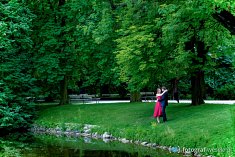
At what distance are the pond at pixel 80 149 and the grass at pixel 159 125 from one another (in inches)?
37.1

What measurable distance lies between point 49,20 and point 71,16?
2.03m

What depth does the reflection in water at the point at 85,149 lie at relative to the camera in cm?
1816

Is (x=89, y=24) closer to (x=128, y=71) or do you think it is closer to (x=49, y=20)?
(x=49, y=20)

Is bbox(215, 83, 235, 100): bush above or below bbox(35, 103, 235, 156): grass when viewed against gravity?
above

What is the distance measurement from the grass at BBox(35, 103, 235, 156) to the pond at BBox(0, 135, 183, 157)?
942 millimetres

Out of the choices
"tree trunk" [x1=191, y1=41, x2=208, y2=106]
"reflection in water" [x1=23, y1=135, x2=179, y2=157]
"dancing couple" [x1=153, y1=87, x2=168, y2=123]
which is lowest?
"reflection in water" [x1=23, y1=135, x2=179, y2=157]

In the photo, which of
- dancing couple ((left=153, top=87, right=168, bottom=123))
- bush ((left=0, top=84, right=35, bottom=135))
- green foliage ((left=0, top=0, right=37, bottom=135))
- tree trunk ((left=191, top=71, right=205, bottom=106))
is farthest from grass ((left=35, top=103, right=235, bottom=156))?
green foliage ((left=0, top=0, right=37, bottom=135))

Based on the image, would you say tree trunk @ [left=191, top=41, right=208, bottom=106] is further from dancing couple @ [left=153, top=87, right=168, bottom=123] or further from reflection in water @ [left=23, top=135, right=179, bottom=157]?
reflection in water @ [left=23, top=135, right=179, bottom=157]

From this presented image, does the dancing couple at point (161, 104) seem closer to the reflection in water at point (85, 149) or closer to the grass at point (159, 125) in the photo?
the grass at point (159, 125)

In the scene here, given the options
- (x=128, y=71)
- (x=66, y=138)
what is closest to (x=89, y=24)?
(x=128, y=71)

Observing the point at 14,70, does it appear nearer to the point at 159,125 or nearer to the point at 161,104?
the point at 161,104

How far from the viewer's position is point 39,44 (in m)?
33.8

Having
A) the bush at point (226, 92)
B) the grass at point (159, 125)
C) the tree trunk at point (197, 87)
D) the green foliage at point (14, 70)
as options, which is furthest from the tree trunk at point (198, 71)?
the bush at point (226, 92)

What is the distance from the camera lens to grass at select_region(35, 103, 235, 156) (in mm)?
17616
